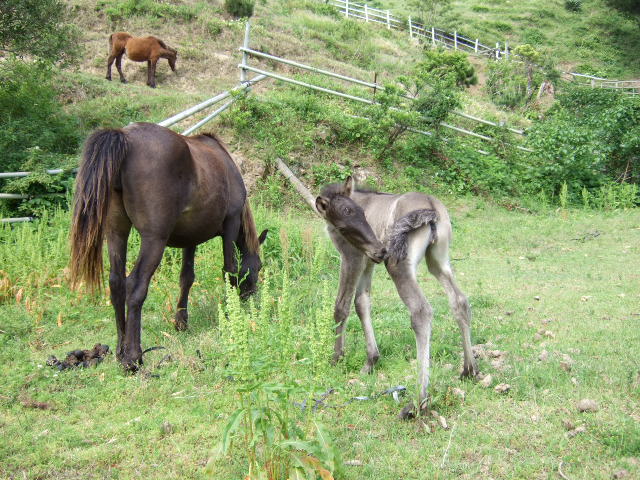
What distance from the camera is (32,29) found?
12.0 m

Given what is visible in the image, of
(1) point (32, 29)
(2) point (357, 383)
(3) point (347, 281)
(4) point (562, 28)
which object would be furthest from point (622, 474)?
(4) point (562, 28)

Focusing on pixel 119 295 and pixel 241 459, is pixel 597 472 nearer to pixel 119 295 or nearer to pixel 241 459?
pixel 241 459

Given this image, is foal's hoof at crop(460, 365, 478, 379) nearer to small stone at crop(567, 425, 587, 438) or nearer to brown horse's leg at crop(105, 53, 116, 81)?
small stone at crop(567, 425, 587, 438)

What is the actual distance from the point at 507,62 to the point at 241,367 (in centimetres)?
2833

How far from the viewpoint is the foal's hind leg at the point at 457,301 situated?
16.1 ft

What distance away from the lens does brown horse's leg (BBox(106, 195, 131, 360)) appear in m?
5.52

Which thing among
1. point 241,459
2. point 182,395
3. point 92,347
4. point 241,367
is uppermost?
point 241,367

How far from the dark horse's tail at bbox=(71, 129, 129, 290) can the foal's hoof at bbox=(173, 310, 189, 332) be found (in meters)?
1.41

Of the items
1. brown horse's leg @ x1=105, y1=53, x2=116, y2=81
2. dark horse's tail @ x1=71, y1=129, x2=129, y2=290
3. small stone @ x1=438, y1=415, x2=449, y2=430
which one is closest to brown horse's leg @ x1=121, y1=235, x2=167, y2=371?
dark horse's tail @ x1=71, y1=129, x2=129, y2=290

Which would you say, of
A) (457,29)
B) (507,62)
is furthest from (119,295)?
(457,29)

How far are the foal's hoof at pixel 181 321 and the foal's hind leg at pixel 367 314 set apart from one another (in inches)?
80.4

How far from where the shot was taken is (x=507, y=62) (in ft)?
92.5

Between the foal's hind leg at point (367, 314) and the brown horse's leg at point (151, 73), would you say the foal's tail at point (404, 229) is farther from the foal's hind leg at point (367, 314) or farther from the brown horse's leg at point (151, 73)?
the brown horse's leg at point (151, 73)

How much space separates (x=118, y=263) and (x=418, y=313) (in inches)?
114
